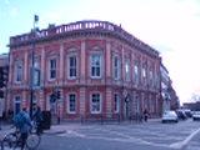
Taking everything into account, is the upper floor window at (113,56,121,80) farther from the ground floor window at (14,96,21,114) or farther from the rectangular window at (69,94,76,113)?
the ground floor window at (14,96,21,114)

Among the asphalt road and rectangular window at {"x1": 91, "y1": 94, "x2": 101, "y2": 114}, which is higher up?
rectangular window at {"x1": 91, "y1": 94, "x2": 101, "y2": 114}

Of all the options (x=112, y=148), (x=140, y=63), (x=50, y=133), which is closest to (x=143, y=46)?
(x=140, y=63)

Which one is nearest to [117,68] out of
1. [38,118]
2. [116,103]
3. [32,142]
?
[116,103]

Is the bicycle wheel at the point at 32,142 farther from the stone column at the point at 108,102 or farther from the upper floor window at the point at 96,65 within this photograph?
the upper floor window at the point at 96,65

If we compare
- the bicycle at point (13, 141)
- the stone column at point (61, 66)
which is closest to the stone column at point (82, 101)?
the stone column at point (61, 66)

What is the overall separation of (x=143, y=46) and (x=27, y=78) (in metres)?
17.8

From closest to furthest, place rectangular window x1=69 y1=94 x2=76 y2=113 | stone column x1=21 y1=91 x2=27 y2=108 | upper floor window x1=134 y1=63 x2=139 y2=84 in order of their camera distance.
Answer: rectangular window x1=69 y1=94 x2=76 y2=113
stone column x1=21 y1=91 x2=27 y2=108
upper floor window x1=134 y1=63 x2=139 y2=84

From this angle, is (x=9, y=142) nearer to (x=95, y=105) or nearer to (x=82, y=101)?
(x=82, y=101)

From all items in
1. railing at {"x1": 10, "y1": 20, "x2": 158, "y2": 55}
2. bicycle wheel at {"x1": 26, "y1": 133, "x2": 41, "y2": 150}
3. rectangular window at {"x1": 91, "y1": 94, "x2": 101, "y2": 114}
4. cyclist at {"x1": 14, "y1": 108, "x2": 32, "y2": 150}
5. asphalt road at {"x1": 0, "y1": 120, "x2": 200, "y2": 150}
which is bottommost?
asphalt road at {"x1": 0, "y1": 120, "x2": 200, "y2": 150}

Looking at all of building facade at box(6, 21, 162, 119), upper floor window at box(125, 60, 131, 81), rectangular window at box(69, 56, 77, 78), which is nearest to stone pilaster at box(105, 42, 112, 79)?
building facade at box(6, 21, 162, 119)

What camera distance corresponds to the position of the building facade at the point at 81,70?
44.9 metres

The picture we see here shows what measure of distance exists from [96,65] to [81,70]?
1870 mm

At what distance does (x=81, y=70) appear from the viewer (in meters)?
Answer: 45.1

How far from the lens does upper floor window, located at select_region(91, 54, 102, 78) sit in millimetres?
45562
